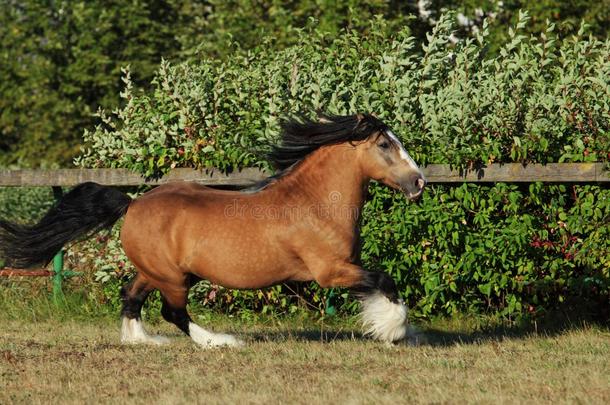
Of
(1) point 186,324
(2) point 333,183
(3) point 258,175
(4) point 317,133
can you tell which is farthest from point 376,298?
(3) point 258,175

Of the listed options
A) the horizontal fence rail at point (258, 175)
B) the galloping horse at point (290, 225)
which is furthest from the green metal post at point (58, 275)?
the galloping horse at point (290, 225)

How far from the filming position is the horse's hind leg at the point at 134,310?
8578 mm

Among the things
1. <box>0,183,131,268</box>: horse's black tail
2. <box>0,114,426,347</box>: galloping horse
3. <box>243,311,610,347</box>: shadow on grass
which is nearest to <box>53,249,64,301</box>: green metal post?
<box>0,183,131,268</box>: horse's black tail

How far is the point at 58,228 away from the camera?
8.78 m

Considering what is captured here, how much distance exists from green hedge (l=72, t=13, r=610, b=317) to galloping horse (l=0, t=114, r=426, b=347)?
857 millimetres

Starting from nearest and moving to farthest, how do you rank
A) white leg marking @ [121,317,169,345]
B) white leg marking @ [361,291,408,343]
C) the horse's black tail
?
white leg marking @ [361,291,408,343] < white leg marking @ [121,317,169,345] < the horse's black tail

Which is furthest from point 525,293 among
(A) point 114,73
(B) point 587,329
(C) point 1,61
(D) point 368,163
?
(C) point 1,61

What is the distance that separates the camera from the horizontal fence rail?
28.6ft

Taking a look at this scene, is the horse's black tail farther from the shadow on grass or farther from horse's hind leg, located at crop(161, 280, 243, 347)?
the shadow on grass

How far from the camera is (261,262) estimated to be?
7.99m

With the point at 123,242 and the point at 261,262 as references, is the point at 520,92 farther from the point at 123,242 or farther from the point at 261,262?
the point at 123,242

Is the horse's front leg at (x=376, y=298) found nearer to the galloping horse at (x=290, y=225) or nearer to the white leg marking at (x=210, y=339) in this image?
the galloping horse at (x=290, y=225)

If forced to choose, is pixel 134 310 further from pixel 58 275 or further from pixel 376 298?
pixel 58 275

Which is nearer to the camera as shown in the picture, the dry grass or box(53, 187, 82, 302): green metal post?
the dry grass
